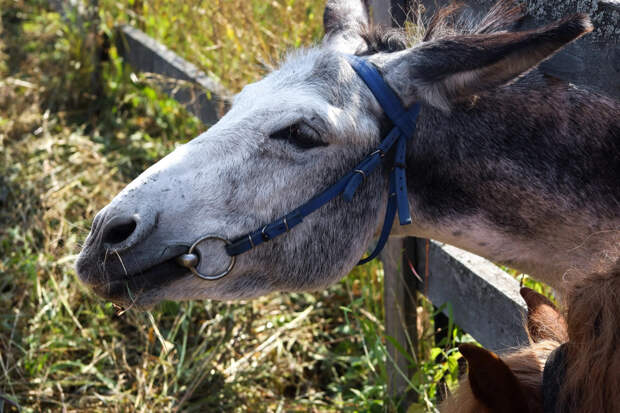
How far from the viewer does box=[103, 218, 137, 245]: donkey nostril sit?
1594 millimetres

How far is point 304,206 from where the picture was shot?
173 cm

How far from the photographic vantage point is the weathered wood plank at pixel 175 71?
3781mm

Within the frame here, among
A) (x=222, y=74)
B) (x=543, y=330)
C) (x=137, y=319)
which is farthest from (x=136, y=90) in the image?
(x=543, y=330)

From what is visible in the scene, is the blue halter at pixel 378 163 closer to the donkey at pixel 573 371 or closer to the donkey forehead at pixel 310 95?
the donkey forehead at pixel 310 95

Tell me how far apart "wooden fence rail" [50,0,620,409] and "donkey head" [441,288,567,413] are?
518 mm

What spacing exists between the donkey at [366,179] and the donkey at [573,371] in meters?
0.52

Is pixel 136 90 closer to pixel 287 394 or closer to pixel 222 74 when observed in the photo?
pixel 222 74

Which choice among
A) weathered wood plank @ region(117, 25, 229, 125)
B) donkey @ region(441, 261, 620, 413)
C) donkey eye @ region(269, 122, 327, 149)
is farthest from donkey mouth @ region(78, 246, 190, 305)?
weathered wood plank @ region(117, 25, 229, 125)

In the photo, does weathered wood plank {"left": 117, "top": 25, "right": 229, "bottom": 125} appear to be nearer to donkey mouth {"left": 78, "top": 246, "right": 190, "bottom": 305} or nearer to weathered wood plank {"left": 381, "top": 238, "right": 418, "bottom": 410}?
weathered wood plank {"left": 381, "top": 238, "right": 418, "bottom": 410}

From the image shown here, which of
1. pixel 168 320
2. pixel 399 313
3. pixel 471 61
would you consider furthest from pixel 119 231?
pixel 168 320

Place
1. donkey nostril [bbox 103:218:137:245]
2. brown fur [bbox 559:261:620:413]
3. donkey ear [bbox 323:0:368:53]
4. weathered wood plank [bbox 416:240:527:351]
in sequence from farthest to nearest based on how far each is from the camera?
weathered wood plank [bbox 416:240:527:351] → donkey ear [bbox 323:0:368:53] → donkey nostril [bbox 103:218:137:245] → brown fur [bbox 559:261:620:413]

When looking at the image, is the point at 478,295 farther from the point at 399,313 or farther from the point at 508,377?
the point at 508,377

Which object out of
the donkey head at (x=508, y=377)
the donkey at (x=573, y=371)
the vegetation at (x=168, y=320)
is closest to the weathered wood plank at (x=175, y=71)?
the vegetation at (x=168, y=320)

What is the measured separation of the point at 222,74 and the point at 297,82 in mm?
2482
